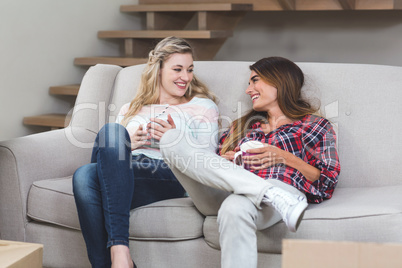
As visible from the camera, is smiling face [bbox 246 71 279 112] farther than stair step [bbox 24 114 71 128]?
No

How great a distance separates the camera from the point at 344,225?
1637 millimetres

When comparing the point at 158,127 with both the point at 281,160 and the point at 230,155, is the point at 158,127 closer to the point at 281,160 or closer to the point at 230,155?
the point at 230,155

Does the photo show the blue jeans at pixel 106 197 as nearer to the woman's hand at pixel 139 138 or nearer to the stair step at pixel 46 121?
the woman's hand at pixel 139 138

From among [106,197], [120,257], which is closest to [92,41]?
[106,197]

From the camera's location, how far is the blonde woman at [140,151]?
5.63ft

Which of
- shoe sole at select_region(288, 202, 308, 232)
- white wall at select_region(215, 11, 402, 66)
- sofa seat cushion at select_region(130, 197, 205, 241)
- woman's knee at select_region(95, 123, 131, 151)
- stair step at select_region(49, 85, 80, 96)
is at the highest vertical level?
white wall at select_region(215, 11, 402, 66)

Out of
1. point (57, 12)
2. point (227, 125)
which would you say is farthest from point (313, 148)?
point (57, 12)

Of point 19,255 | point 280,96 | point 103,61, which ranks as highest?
point 103,61

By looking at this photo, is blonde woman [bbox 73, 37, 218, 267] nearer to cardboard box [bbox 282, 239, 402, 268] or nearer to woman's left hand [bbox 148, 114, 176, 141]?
woman's left hand [bbox 148, 114, 176, 141]

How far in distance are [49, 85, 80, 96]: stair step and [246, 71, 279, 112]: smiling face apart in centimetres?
160

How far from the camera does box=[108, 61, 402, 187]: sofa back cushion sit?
2.05 meters

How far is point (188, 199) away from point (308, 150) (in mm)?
446

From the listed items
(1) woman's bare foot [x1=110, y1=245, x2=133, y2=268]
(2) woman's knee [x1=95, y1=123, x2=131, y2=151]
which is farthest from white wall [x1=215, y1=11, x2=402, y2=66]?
(1) woman's bare foot [x1=110, y1=245, x2=133, y2=268]

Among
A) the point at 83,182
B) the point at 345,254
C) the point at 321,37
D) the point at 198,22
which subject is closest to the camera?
the point at 345,254
